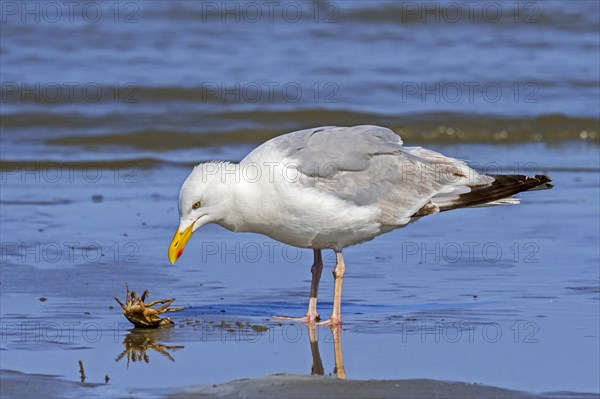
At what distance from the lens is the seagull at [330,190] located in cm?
658

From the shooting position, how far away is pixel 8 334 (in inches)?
249

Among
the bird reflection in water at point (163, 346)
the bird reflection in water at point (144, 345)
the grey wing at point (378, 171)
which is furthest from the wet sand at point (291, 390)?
the grey wing at point (378, 171)

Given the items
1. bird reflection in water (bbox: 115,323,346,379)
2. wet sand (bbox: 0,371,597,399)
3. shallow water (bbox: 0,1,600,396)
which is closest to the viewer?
wet sand (bbox: 0,371,597,399)

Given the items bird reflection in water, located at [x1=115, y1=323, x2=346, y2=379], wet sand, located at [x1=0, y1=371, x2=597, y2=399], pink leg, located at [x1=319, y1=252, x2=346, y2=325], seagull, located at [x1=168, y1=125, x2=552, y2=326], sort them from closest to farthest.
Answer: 1. wet sand, located at [x1=0, y1=371, x2=597, y2=399]
2. bird reflection in water, located at [x1=115, y1=323, x2=346, y2=379]
3. seagull, located at [x1=168, y1=125, x2=552, y2=326]
4. pink leg, located at [x1=319, y1=252, x2=346, y2=325]

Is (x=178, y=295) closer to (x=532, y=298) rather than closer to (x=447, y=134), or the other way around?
(x=532, y=298)

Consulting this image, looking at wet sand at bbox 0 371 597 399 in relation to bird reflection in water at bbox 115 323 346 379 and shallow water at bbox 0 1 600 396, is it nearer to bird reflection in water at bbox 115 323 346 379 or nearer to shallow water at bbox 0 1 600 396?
shallow water at bbox 0 1 600 396

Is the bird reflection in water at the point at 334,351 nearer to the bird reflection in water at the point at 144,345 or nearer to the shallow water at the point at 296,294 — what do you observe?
the shallow water at the point at 296,294

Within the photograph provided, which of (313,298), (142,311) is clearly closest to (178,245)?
(142,311)

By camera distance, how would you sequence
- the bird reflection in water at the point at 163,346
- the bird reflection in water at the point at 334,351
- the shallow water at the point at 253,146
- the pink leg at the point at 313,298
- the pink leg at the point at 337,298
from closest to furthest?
1. the bird reflection in water at the point at 334,351
2. the bird reflection in water at the point at 163,346
3. the shallow water at the point at 253,146
4. the pink leg at the point at 337,298
5. the pink leg at the point at 313,298

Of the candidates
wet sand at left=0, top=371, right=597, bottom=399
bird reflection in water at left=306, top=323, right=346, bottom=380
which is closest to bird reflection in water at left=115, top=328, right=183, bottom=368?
wet sand at left=0, top=371, right=597, bottom=399

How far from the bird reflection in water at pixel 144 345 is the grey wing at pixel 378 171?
4.04 feet

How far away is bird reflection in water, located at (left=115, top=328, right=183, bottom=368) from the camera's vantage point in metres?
6.00

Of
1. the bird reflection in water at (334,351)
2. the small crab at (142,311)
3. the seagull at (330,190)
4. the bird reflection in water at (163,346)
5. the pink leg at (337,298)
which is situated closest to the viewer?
the bird reflection in water at (334,351)

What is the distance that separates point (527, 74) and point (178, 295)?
1046 centimetres
